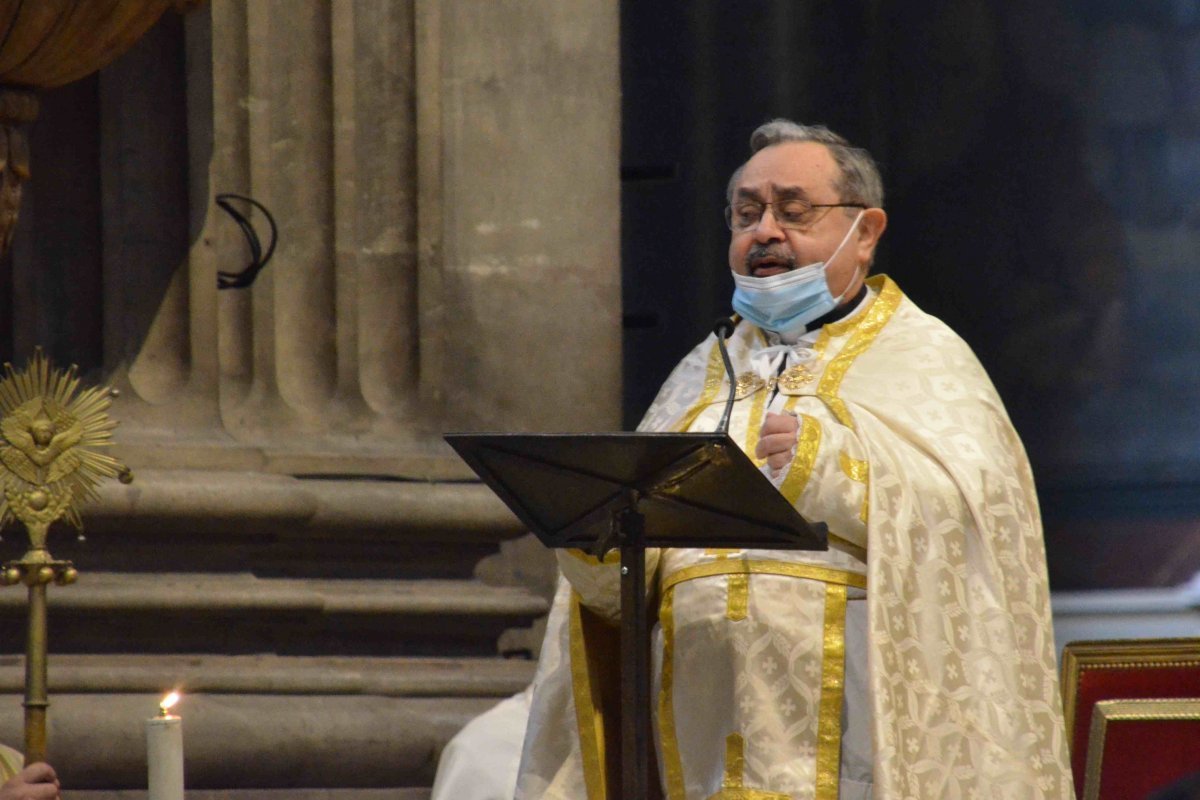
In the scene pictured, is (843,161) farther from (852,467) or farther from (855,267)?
(852,467)

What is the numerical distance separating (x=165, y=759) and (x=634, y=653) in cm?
77

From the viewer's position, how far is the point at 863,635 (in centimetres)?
443

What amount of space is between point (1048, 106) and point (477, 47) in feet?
6.88

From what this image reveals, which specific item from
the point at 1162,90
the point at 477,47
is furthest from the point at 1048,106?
the point at 477,47

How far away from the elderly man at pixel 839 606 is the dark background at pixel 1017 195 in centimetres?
237

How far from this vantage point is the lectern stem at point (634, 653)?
3.87 meters

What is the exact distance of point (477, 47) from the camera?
5.93 meters

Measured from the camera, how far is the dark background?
280 inches

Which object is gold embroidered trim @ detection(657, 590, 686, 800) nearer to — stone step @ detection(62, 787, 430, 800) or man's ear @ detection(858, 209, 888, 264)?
man's ear @ detection(858, 209, 888, 264)

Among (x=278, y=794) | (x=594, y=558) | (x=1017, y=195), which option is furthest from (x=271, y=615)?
(x=1017, y=195)

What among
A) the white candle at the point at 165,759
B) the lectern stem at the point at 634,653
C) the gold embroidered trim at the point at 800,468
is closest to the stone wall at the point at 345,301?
the gold embroidered trim at the point at 800,468

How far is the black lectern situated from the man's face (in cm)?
87

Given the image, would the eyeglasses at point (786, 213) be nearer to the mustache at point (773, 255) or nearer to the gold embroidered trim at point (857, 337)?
the mustache at point (773, 255)

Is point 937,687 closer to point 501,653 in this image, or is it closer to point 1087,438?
point 501,653
